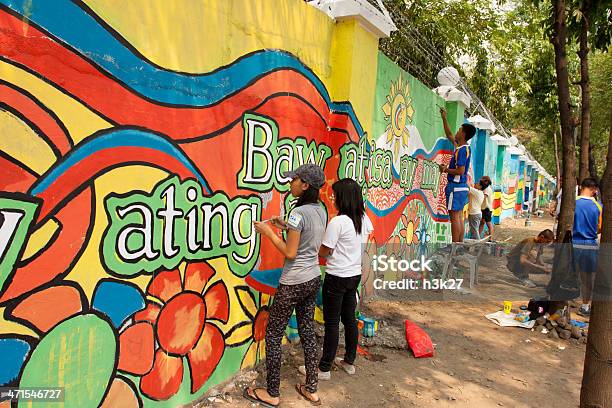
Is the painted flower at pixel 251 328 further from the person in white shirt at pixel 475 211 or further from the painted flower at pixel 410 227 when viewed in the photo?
the person in white shirt at pixel 475 211

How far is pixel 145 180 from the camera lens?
2.45 meters

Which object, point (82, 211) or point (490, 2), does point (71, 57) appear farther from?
point (490, 2)

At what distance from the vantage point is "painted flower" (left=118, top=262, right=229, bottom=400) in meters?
2.50

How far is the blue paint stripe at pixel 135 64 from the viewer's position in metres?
1.96

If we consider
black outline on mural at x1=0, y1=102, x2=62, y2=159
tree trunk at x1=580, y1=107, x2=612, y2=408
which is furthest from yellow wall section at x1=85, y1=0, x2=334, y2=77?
tree trunk at x1=580, y1=107, x2=612, y2=408

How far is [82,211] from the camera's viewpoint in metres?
2.14

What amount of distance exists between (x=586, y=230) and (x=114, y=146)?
17.6ft

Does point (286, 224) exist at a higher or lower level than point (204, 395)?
higher

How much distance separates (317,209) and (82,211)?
1.51m

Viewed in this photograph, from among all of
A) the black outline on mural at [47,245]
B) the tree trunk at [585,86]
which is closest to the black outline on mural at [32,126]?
the black outline on mural at [47,245]

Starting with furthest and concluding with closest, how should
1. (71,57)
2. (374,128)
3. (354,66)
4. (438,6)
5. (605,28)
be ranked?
(438,6), (605,28), (374,128), (354,66), (71,57)

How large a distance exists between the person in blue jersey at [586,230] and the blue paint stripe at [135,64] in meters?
4.17

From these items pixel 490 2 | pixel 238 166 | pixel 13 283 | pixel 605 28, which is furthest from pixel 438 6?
pixel 13 283

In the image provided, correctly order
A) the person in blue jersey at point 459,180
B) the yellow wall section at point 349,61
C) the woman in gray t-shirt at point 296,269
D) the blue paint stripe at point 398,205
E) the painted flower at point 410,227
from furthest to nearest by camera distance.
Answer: the painted flower at point 410,227 → the person in blue jersey at point 459,180 → the blue paint stripe at point 398,205 → the yellow wall section at point 349,61 → the woman in gray t-shirt at point 296,269
